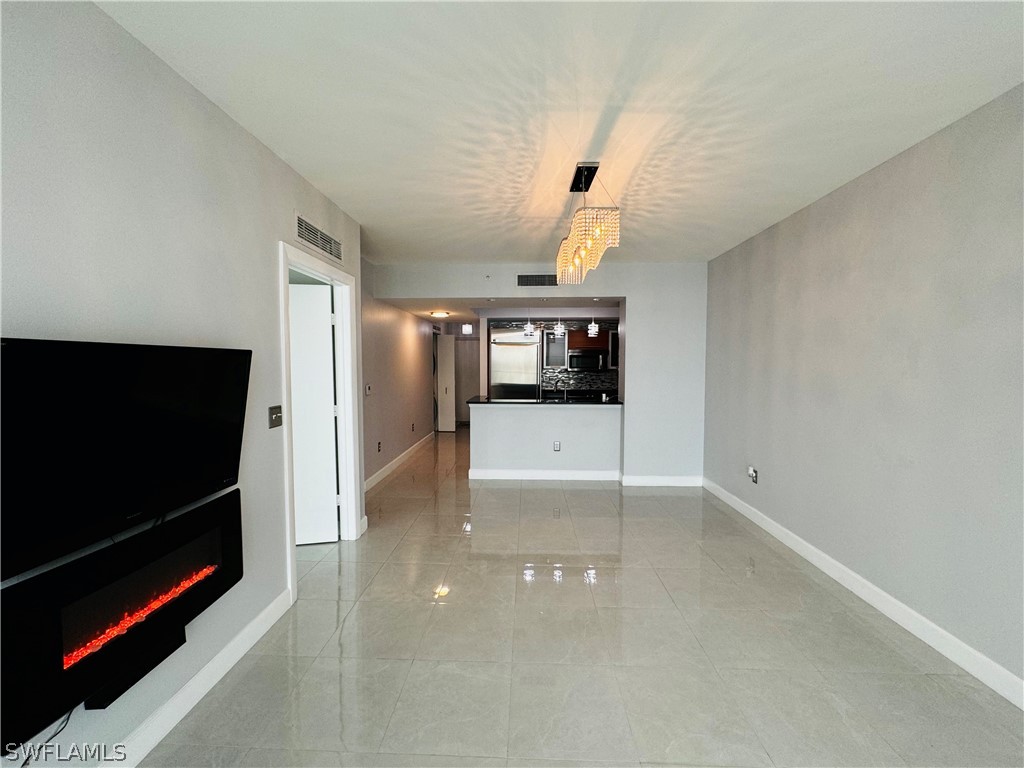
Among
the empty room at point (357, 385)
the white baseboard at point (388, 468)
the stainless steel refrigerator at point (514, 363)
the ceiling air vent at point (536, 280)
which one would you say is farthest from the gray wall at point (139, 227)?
the stainless steel refrigerator at point (514, 363)

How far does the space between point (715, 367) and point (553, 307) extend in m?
2.72

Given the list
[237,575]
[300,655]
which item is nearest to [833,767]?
[300,655]

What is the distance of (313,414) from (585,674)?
2.78m

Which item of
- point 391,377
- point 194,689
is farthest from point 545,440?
point 194,689

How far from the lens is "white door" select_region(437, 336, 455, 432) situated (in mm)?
9570

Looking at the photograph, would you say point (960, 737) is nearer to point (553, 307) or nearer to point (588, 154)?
point (588, 154)


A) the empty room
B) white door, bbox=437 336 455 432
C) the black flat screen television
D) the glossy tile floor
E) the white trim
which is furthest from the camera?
white door, bbox=437 336 455 432

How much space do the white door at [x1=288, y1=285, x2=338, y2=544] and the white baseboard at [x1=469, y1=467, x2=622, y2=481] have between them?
2.34 m

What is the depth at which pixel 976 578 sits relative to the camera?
6.75 ft

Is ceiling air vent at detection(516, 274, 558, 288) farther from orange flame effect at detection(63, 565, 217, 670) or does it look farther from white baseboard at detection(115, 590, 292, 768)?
orange flame effect at detection(63, 565, 217, 670)

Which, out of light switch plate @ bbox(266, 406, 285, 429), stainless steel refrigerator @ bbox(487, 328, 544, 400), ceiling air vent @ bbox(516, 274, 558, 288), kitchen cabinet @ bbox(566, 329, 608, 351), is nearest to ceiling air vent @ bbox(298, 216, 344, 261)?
light switch plate @ bbox(266, 406, 285, 429)

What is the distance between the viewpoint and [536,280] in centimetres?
527

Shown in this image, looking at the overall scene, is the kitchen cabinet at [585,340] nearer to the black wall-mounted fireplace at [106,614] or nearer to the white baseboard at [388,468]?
the white baseboard at [388,468]

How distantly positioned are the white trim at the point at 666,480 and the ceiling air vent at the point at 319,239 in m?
4.15
